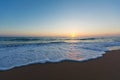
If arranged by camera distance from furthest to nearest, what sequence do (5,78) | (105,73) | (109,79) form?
(105,73) < (5,78) < (109,79)

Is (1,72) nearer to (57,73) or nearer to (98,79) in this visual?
(57,73)

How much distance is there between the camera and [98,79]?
4191 mm

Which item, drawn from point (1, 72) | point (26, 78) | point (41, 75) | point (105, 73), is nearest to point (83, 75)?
point (105, 73)

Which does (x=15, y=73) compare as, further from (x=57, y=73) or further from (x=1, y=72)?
(x=57, y=73)

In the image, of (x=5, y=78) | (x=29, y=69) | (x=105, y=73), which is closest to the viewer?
(x=5, y=78)

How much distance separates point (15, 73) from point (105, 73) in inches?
118

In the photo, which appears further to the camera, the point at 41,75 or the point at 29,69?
the point at 29,69

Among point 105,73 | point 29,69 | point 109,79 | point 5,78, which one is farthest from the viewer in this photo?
point 29,69

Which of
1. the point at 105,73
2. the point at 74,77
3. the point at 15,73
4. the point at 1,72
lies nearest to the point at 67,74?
the point at 74,77

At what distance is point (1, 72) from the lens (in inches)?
195

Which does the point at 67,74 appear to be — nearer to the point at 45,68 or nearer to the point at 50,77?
the point at 50,77

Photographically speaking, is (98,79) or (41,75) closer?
(98,79)

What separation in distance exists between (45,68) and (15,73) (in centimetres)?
115

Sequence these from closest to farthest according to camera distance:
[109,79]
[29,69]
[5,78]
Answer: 1. [109,79]
2. [5,78]
3. [29,69]
